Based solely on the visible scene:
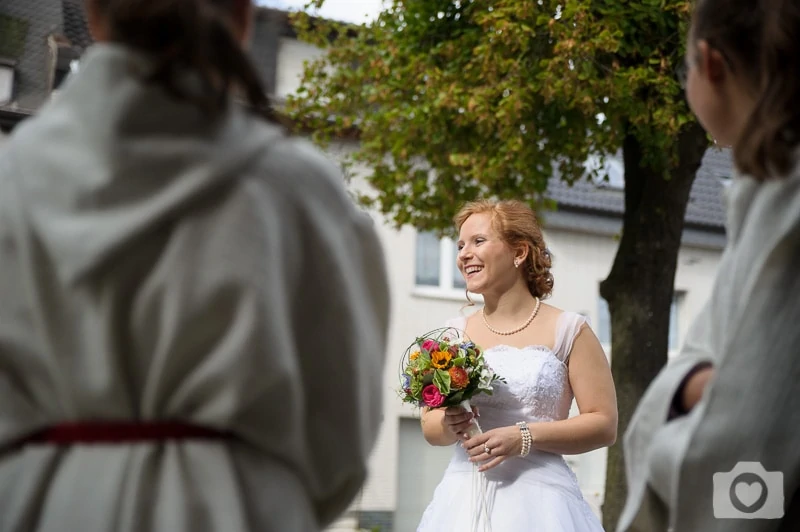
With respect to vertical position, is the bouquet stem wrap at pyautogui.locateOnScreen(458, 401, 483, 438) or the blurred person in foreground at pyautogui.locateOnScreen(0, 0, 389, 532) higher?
the blurred person in foreground at pyautogui.locateOnScreen(0, 0, 389, 532)

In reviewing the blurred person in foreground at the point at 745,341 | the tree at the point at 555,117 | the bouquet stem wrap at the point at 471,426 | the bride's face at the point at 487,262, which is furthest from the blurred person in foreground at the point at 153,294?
the tree at the point at 555,117

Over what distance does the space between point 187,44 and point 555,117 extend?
9.92 metres

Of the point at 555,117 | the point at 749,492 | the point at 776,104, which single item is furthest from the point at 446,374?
the point at 555,117

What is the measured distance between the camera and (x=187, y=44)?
2105mm

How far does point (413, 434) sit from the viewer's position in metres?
23.6

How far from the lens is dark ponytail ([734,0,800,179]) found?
2318 millimetres

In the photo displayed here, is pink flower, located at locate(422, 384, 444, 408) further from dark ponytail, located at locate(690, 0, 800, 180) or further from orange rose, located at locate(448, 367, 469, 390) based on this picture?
dark ponytail, located at locate(690, 0, 800, 180)

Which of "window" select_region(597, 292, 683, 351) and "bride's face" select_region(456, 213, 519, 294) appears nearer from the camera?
"bride's face" select_region(456, 213, 519, 294)

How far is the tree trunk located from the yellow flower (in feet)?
18.6

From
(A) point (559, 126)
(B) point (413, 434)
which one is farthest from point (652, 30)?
(B) point (413, 434)

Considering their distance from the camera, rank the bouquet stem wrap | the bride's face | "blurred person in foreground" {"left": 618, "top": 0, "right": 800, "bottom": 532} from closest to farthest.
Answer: "blurred person in foreground" {"left": 618, "top": 0, "right": 800, "bottom": 532}
the bouquet stem wrap
the bride's face

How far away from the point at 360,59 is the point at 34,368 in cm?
1201

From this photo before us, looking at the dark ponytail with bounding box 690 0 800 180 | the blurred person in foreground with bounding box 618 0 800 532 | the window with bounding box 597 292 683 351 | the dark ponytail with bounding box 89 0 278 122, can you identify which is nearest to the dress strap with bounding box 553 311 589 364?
the blurred person in foreground with bounding box 618 0 800 532

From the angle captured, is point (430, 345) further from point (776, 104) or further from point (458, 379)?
point (776, 104)
